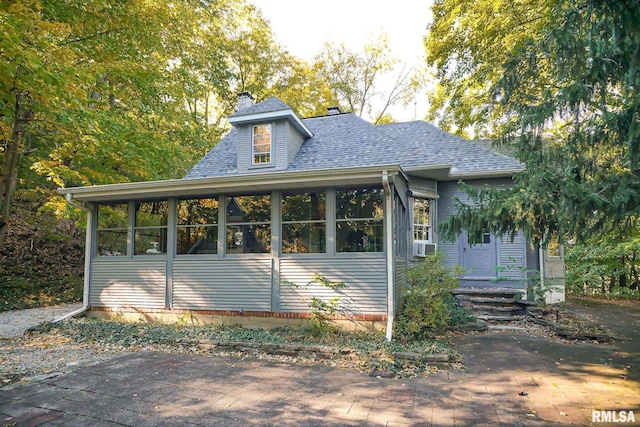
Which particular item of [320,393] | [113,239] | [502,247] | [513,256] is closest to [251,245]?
[320,393]

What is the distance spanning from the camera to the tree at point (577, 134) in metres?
3.88

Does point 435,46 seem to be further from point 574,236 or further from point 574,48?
point 574,236

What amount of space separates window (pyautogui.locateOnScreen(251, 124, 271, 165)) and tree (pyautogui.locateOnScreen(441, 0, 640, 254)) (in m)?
6.19

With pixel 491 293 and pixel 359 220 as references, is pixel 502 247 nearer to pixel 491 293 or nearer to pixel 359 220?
pixel 491 293

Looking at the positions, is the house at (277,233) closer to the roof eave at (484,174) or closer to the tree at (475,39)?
the roof eave at (484,174)

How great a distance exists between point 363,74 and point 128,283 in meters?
18.4

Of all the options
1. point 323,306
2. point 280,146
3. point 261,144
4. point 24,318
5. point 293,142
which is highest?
point 293,142

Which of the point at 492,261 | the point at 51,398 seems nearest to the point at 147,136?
the point at 51,398

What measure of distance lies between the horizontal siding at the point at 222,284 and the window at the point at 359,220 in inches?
62.9

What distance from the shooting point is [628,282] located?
14.7m

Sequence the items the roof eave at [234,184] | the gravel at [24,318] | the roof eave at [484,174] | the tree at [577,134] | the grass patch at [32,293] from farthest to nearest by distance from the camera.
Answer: the grass patch at [32,293], the roof eave at [484,174], the gravel at [24,318], the roof eave at [234,184], the tree at [577,134]

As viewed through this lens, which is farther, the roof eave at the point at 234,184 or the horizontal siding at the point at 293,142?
the horizontal siding at the point at 293,142

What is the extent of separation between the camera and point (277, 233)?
23.5ft

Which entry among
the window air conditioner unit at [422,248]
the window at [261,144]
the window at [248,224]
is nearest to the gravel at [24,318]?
the window at [248,224]
